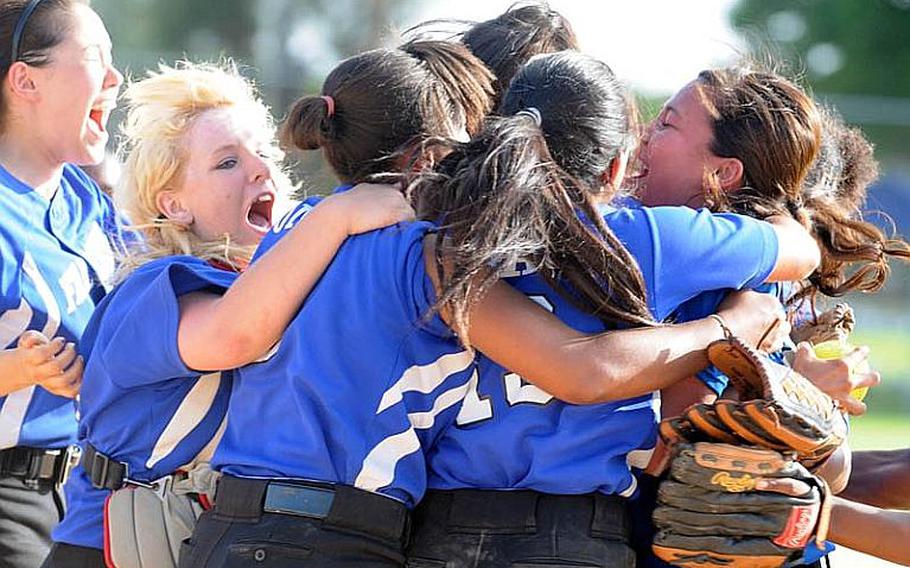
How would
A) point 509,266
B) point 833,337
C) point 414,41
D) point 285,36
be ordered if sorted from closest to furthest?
point 509,266 → point 414,41 → point 833,337 → point 285,36

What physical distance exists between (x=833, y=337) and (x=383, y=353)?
124cm

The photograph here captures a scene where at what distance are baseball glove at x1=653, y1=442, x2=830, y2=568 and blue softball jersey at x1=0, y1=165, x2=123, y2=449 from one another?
1.76 metres

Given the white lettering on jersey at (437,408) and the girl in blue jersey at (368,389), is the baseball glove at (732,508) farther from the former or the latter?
the white lettering on jersey at (437,408)

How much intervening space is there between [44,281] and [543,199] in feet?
5.66

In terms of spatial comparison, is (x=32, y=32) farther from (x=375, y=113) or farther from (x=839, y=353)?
(x=839, y=353)

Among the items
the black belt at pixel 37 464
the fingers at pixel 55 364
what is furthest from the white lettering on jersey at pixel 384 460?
the black belt at pixel 37 464

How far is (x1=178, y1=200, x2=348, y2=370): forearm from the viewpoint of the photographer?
260cm

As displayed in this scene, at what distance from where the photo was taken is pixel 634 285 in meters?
2.53

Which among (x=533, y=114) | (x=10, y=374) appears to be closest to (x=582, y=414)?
(x=533, y=114)

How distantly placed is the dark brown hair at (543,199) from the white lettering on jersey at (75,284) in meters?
1.45

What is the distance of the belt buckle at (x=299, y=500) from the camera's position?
8.24ft

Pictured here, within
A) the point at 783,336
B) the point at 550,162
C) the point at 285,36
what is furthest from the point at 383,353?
the point at 285,36

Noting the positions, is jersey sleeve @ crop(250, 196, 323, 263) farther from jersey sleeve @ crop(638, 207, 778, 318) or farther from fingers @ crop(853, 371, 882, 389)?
fingers @ crop(853, 371, 882, 389)

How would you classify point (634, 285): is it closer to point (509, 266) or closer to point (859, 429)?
point (509, 266)
